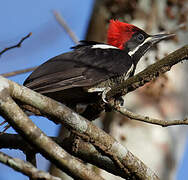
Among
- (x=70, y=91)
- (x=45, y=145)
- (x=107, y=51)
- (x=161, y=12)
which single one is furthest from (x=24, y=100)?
(x=161, y=12)

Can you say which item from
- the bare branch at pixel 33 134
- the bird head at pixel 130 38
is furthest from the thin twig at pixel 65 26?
the bare branch at pixel 33 134

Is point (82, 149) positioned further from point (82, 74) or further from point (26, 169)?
point (26, 169)

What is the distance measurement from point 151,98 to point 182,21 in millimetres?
1279

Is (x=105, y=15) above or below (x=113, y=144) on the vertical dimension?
above

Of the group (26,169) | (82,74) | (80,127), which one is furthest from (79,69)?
(26,169)

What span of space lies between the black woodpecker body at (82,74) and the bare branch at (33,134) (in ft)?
3.31

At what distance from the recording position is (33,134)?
2.51m

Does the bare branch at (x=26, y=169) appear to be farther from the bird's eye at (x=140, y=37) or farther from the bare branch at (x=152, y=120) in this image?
the bird's eye at (x=140, y=37)

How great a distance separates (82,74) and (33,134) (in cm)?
145

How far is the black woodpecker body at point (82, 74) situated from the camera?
3.70m

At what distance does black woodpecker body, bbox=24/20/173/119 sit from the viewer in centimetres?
370

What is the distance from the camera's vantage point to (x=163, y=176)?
4805 mm

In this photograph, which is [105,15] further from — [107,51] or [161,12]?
[107,51]

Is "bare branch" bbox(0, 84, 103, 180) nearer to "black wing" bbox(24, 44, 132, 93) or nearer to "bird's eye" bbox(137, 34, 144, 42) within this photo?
"black wing" bbox(24, 44, 132, 93)
